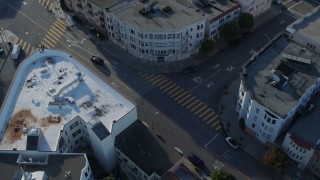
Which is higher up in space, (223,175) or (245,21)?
(245,21)

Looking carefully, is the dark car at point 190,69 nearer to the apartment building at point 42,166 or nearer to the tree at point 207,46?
the tree at point 207,46

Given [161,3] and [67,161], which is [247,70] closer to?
[161,3]

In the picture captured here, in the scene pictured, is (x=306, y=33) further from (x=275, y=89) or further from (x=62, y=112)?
(x=62, y=112)

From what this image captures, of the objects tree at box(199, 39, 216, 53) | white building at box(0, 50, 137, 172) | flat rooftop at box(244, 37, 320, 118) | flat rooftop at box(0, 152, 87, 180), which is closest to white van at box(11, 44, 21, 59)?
white building at box(0, 50, 137, 172)

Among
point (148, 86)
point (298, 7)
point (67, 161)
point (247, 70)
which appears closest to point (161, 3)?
point (148, 86)

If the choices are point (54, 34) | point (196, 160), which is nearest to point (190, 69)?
point (196, 160)

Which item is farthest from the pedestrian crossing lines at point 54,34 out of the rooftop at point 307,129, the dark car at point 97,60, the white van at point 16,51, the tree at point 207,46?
the rooftop at point 307,129
